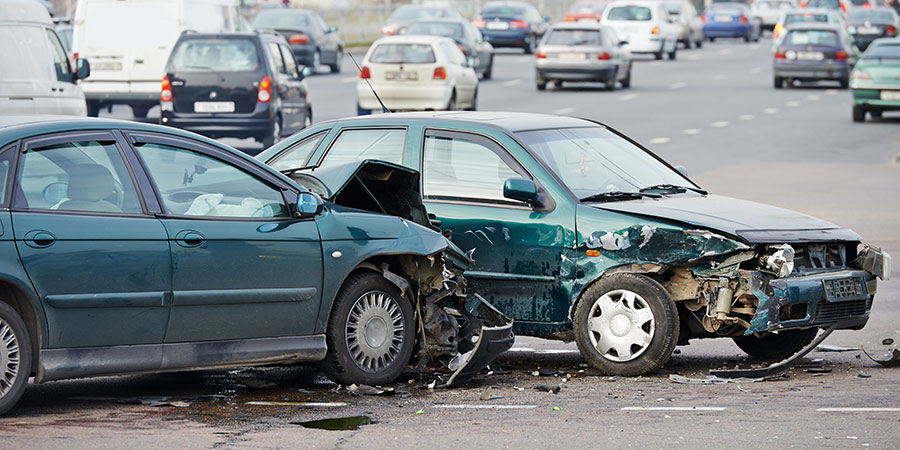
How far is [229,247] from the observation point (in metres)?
7.66

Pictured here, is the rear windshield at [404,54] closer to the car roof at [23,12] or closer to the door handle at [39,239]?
the car roof at [23,12]

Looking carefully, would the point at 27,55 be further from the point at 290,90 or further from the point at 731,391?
the point at 731,391

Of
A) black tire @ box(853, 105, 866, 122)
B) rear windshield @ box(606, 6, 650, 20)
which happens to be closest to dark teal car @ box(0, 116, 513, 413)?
black tire @ box(853, 105, 866, 122)

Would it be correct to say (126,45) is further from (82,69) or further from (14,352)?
(14,352)

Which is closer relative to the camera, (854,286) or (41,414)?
(41,414)

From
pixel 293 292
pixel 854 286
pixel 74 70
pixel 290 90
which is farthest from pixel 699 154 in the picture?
pixel 293 292

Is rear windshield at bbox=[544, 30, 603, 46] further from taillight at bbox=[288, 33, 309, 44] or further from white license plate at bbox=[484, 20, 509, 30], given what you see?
white license plate at bbox=[484, 20, 509, 30]

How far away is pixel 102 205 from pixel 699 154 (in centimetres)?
1801

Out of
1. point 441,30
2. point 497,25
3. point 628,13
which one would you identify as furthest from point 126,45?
point 497,25

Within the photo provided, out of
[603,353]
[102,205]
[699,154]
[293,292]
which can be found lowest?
[699,154]

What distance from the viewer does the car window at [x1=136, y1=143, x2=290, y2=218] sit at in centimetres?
763

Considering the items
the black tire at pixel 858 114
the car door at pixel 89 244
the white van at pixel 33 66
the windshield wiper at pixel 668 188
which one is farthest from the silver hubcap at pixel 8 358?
the black tire at pixel 858 114

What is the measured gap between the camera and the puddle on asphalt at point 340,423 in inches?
283

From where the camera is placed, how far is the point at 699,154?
80.1 feet
